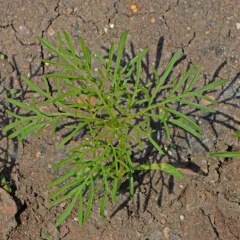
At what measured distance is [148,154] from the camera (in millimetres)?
2973

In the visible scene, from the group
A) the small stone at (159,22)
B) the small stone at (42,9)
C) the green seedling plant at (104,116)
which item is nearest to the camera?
the green seedling plant at (104,116)

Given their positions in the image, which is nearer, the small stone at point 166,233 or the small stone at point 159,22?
the small stone at point 166,233

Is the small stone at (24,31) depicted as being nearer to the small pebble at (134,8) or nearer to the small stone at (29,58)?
the small stone at (29,58)

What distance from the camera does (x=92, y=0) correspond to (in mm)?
3258

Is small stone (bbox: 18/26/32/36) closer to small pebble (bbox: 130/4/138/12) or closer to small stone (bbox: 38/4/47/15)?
small stone (bbox: 38/4/47/15)

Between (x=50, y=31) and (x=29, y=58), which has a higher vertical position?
(x=50, y=31)

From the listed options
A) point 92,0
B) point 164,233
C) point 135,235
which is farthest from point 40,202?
point 92,0

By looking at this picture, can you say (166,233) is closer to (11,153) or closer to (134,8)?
(11,153)

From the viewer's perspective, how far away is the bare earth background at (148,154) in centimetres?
292

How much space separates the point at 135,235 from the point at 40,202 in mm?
702

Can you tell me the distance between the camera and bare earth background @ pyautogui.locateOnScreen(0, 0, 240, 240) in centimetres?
292

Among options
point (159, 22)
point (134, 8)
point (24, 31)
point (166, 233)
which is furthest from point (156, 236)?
point (24, 31)

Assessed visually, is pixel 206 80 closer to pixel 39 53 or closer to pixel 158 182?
pixel 158 182

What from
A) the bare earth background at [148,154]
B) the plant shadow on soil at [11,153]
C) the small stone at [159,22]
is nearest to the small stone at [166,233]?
the bare earth background at [148,154]
